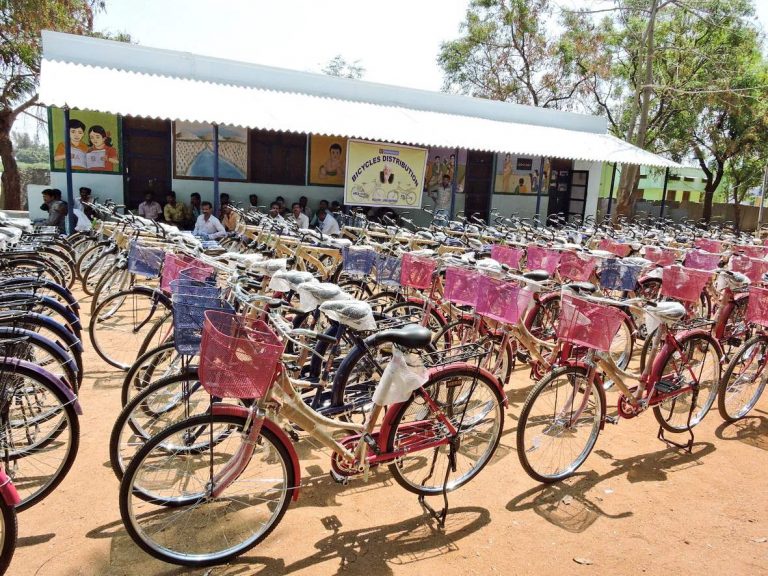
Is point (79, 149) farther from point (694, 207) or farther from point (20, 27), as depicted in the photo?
point (694, 207)

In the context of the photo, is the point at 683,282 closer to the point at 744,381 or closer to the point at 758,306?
the point at 758,306

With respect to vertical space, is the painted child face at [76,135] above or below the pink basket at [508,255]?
above

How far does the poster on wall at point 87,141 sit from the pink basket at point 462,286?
30.7 ft

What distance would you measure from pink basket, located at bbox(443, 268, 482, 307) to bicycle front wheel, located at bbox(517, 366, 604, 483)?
0.84 m

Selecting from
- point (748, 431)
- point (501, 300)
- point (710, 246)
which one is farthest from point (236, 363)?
point (710, 246)

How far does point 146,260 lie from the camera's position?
454 centimetres

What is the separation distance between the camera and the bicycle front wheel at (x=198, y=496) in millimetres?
2459

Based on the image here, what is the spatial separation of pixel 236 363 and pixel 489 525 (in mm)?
1617

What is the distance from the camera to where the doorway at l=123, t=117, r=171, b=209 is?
11.5 m

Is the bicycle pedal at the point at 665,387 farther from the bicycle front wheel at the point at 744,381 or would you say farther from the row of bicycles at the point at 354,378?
the bicycle front wheel at the point at 744,381

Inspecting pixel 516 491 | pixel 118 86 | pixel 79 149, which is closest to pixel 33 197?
pixel 79 149

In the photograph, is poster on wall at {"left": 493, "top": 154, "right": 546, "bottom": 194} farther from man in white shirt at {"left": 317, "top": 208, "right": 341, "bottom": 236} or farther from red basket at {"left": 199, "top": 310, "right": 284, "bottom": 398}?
red basket at {"left": 199, "top": 310, "right": 284, "bottom": 398}

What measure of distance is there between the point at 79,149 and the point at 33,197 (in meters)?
1.23

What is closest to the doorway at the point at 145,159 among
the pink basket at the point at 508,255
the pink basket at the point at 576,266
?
the pink basket at the point at 508,255
